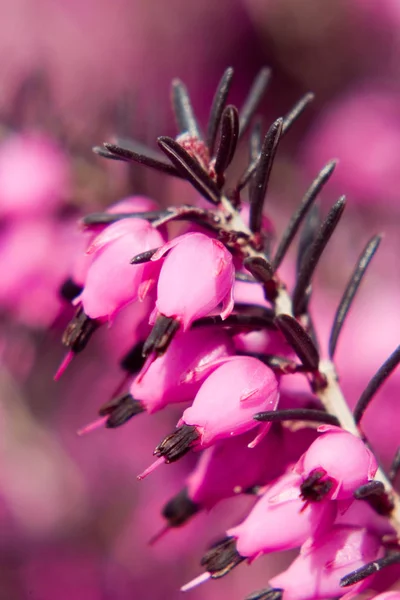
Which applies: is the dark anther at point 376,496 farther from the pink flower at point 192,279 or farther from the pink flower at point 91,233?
the pink flower at point 91,233

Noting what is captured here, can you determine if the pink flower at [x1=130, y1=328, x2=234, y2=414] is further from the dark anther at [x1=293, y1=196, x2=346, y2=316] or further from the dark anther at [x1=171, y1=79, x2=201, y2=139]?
the dark anther at [x1=171, y1=79, x2=201, y2=139]

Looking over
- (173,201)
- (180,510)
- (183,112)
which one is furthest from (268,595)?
(173,201)

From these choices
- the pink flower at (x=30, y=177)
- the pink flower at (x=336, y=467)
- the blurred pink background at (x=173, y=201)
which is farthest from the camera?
the blurred pink background at (x=173, y=201)

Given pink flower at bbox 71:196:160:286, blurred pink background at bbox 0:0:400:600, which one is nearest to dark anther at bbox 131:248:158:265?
pink flower at bbox 71:196:160:286

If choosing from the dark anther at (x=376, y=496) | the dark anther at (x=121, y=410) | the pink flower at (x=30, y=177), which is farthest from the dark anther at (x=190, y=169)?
the pink flower at (x=30, y=177)

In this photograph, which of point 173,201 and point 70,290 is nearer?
point 70,290

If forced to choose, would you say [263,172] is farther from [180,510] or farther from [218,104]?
[180,510]

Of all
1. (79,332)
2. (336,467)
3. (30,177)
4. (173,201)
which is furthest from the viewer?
(173,201)
